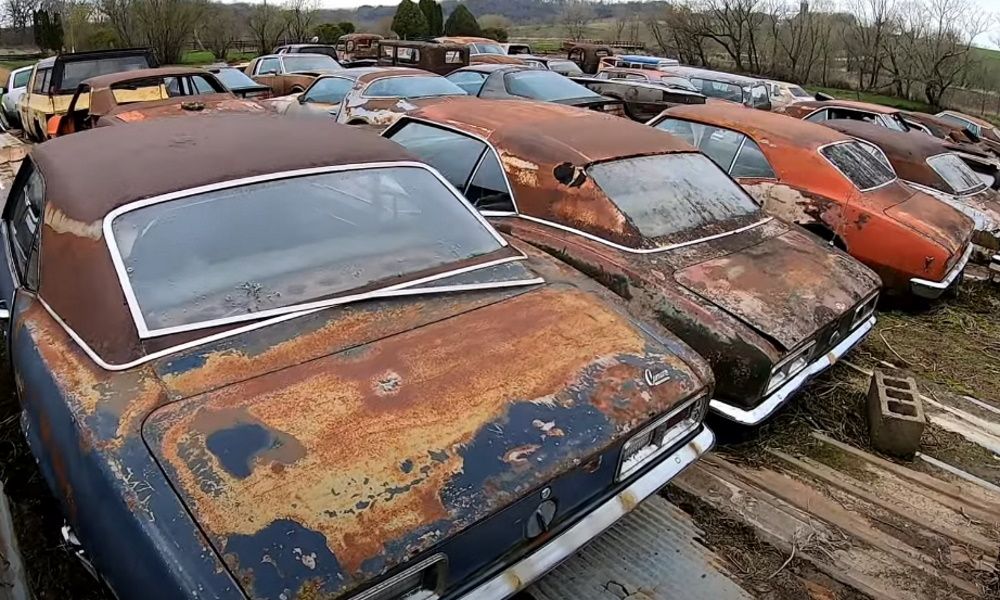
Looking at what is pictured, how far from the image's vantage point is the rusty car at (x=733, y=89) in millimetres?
13688

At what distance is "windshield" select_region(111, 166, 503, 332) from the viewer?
239 centimetres

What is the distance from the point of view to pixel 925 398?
4445mm

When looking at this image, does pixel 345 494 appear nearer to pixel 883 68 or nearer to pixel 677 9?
pixel 883 68

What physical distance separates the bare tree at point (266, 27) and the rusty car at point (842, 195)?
36675 mm

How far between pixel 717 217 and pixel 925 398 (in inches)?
71.8

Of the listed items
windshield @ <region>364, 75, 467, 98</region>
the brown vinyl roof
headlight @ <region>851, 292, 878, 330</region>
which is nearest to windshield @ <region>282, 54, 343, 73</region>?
windshield @ <region>364, 75, 467, 98</region>

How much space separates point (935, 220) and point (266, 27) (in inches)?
1569

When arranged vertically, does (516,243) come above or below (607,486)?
above

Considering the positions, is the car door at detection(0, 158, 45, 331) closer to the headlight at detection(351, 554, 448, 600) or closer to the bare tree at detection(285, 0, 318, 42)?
the headlight at detection(351, 554, 448, 600)

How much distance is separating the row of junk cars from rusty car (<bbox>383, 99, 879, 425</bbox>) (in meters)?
0.02

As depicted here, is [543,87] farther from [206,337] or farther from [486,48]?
[486,48]

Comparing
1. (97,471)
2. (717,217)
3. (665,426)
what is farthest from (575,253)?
(97,471)

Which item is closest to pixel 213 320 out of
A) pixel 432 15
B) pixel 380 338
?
pixel 380 338

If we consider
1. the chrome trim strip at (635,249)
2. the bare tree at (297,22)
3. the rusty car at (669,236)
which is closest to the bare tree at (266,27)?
the bare tree at (297,22)
